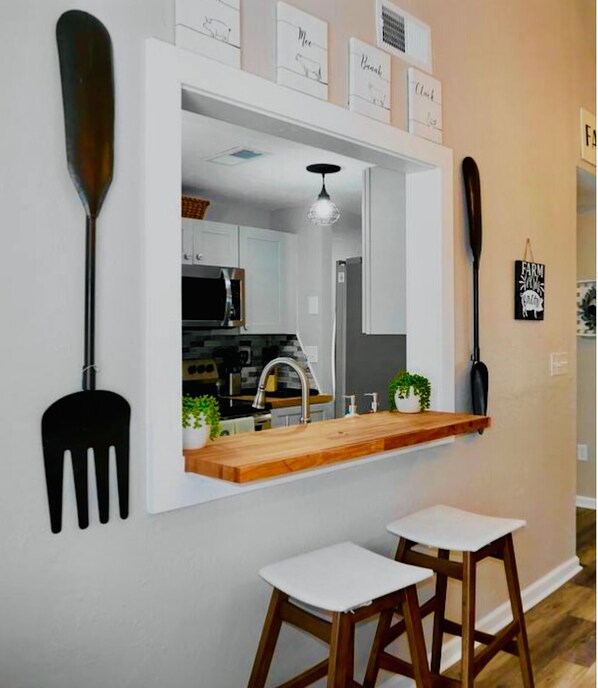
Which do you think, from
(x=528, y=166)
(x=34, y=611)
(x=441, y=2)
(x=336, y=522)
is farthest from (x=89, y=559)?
(x=528, y=166)

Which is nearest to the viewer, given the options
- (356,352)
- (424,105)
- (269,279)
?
(424,105)

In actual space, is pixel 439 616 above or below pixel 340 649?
below

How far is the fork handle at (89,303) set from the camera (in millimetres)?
1428

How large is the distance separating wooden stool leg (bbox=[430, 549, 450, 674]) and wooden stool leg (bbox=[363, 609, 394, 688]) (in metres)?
0.25

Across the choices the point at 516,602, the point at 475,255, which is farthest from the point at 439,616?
the point at 475,255

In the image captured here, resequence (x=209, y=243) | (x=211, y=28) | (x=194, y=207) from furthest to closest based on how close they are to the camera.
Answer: (x=209, y=243) → (x=194, y=207) → (x=211, y=28)

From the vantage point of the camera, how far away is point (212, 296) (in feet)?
15.0

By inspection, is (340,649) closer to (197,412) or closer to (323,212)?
(197,412)

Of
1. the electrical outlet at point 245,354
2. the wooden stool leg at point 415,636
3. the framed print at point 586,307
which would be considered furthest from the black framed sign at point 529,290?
the electrical outlet at point 245,354

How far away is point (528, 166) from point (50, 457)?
2.53m

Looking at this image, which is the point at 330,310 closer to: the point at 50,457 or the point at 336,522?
the point at 336,522

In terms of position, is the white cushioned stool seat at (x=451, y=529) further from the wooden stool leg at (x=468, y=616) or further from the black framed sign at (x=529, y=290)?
the black framed sign at (x=529, y=290)

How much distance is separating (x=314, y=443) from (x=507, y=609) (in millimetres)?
1720

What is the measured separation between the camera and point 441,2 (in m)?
2.47
